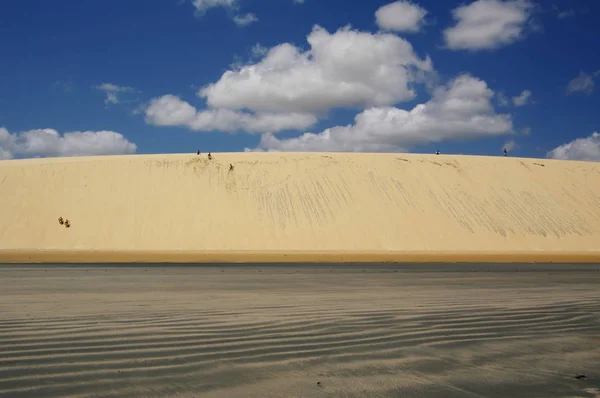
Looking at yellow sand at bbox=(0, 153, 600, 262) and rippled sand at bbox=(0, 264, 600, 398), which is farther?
yellow sand at bbox=(0, 153, 600, 262)

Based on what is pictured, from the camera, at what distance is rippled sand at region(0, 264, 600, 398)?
3574mm

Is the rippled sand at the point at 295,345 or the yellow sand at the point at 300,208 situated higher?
the yellow sand at the point at 300,208

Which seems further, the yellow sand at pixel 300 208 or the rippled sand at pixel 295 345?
the yellow sand at pixel 300 208

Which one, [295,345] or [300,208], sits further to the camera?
[300,208]

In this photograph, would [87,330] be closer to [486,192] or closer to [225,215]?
[225,215]

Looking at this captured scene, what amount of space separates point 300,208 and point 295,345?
29.3m

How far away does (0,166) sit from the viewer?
126ft

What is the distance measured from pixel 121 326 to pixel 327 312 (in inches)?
96.2

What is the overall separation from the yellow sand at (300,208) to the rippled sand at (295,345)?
56.5ft

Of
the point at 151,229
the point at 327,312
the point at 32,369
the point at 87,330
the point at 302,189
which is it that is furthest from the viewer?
the point at 302,189

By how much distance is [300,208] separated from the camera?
34.0m

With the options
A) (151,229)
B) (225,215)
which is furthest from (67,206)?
(225,215)

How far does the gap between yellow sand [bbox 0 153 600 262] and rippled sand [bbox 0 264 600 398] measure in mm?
17225

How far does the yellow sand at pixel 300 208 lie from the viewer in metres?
28.9
